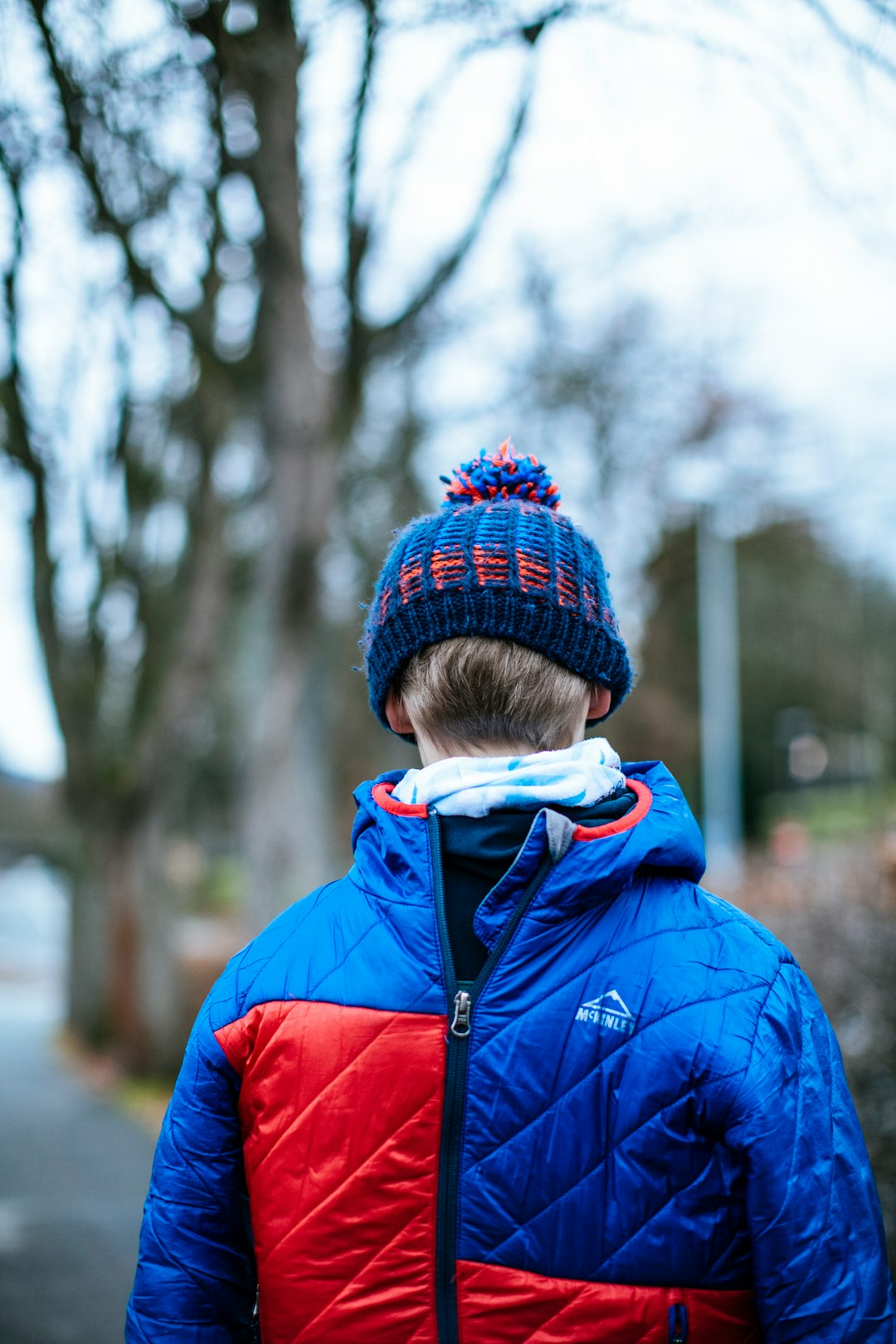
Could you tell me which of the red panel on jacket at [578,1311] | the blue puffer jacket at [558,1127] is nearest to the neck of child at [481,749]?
the blue puffer jacket at [558,1127]

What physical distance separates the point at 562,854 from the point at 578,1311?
0.52 meters

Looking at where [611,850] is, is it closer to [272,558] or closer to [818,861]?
[272,558]

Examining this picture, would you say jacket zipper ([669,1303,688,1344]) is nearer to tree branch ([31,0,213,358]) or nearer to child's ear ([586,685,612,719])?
child's ear ([586,685,612,719])

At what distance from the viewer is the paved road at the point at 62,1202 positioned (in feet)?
15.7

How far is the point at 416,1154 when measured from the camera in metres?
1.39

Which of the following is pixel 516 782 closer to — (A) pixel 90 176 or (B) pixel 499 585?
(B) pixel 499 585

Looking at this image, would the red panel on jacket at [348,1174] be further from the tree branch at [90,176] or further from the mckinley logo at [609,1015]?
the tree branch at [90,176]

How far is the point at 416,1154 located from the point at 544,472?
0.94 meters

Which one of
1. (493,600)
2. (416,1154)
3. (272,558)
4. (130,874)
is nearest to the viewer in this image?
(416,1154)

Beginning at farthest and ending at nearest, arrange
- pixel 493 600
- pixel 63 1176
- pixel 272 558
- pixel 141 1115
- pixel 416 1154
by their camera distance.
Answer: pixel 141 1115 → pixel 63 1176 → pixel 272 558 → pixel 493 600 → pixel 416 1154

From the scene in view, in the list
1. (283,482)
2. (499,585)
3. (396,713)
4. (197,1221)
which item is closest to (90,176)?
(283,482)

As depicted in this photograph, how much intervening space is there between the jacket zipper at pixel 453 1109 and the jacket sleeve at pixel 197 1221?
0.32 metres

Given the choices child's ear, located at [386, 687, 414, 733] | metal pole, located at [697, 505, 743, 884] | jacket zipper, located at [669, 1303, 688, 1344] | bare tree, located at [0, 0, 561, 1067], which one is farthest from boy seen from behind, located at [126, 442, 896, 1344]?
metal pole, located at [697, 505, 743, 884]

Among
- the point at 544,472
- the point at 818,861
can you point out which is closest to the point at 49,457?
the point at 818,861
